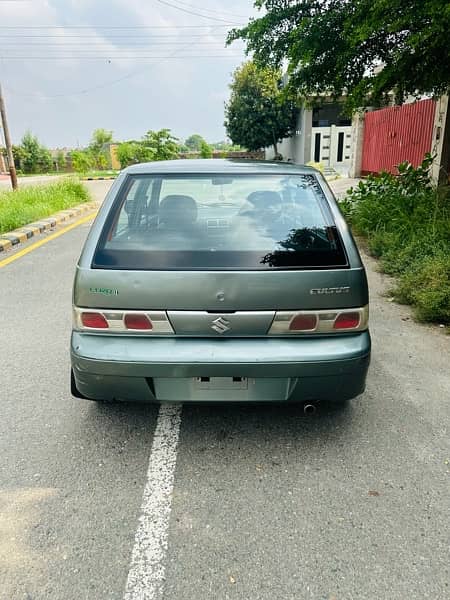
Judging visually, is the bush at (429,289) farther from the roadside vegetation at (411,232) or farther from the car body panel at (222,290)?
the car body panel at (222,290)

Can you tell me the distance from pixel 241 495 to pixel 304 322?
91cm

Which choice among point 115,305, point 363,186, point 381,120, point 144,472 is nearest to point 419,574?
point 144,472

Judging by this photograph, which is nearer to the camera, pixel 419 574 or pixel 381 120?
pixel 419 574

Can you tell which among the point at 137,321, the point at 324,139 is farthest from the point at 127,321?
the point at 324,139

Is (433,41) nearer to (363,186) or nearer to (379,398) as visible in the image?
(363,186)

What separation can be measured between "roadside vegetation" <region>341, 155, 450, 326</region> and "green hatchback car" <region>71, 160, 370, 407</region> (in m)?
2.43

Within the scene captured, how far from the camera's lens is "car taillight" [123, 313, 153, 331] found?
98.0 inches

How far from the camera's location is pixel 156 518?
2.19 meters

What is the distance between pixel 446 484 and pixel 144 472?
5.04ft

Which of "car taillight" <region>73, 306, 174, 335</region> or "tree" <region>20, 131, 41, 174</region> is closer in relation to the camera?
"car taillight" <region>73, 306, 174, 335</region>

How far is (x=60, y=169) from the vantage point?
2110 inches

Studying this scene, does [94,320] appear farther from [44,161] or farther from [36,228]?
[44,161]

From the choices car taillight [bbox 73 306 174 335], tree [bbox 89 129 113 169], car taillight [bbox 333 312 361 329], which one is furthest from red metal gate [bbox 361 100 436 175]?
tree [bbox 89 129 113 169]

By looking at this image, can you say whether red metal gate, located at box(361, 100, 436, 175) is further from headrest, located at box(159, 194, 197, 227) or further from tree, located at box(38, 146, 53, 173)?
tree, located at box(38, 146, 53, 173)
